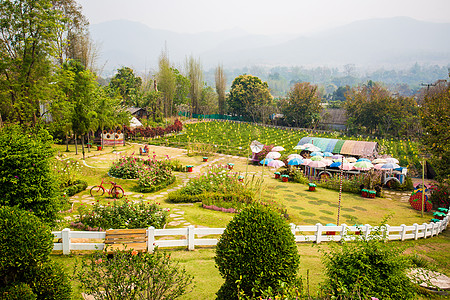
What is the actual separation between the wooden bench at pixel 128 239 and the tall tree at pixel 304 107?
4255cm

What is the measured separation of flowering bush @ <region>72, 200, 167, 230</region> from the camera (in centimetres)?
785

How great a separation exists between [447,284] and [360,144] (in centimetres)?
1548

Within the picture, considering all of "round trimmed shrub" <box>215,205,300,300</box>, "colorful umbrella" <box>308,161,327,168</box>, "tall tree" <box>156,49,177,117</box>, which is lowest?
"colorful umbrella" <box>308,161,327,168</box>

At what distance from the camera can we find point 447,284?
6336mm

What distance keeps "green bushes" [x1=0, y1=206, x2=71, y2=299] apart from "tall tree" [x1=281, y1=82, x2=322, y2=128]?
148 feet

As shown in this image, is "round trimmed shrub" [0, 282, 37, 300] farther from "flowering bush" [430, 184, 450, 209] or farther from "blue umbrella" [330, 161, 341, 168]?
"blue umbrella" [330, 161, 341, 168]

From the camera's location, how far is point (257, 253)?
167 inches

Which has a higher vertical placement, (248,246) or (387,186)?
(248,246)

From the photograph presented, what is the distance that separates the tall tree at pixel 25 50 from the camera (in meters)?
13.4

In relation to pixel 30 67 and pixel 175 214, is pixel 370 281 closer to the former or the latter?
pixel 175 214

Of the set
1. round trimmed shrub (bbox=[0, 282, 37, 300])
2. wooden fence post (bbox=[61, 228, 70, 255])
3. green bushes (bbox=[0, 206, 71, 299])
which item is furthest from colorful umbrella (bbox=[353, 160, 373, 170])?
round trimmed shrub (bbox=[0, 282, 37, 300])

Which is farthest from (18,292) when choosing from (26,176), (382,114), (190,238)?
(382,114)

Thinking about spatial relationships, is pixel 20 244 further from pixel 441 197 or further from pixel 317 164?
pixel 441 197

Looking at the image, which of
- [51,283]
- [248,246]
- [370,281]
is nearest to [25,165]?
[51,283]
